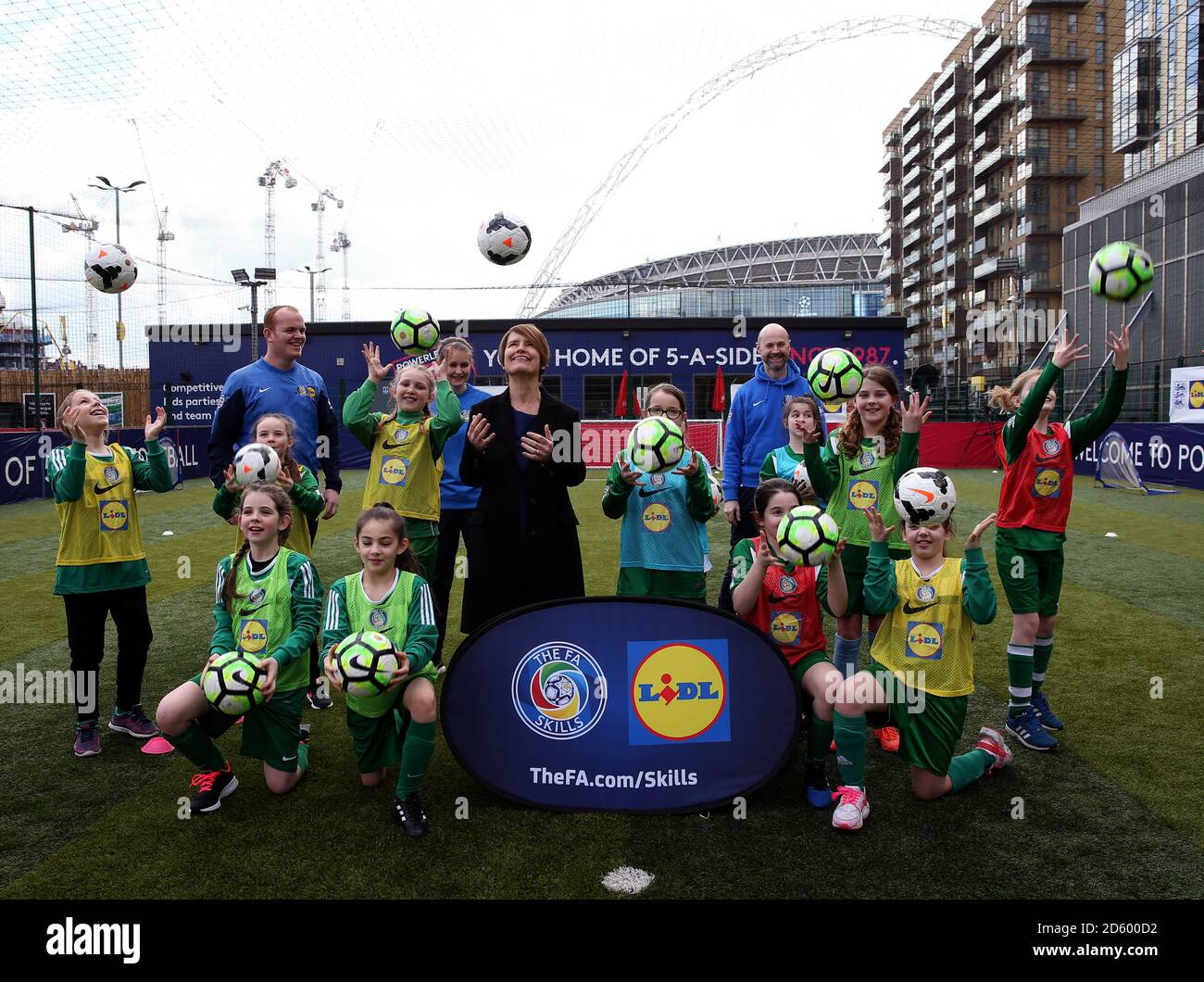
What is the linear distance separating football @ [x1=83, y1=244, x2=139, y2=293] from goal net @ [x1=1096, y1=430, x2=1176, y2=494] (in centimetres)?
1676

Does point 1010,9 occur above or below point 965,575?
above

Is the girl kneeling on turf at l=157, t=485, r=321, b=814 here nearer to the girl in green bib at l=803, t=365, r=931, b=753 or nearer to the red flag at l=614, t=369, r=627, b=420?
the girl in green bib at l=803, t=365, r=931, b=753

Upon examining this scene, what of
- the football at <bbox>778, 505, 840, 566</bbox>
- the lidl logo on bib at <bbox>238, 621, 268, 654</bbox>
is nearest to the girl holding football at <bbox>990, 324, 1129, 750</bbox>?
the football at <bbox>778, 505, 840, 566</bbox>

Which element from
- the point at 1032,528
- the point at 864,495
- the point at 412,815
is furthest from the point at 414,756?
the point at 1032,528

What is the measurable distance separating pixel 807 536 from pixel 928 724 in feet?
3.38

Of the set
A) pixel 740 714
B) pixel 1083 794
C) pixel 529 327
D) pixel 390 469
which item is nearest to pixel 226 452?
pixel 390 469

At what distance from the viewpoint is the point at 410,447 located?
16.3ft

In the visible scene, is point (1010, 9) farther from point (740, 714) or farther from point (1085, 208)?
point (740, 714)

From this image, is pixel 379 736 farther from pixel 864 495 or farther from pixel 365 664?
pixel 864 495

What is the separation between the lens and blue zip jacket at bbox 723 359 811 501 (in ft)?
17.9

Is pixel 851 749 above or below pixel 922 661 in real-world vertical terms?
below

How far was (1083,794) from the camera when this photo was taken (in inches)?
144

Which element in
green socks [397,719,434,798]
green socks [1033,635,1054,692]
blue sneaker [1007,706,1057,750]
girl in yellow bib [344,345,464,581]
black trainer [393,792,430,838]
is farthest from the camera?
girl in yellow bib [344,345,464,581]
